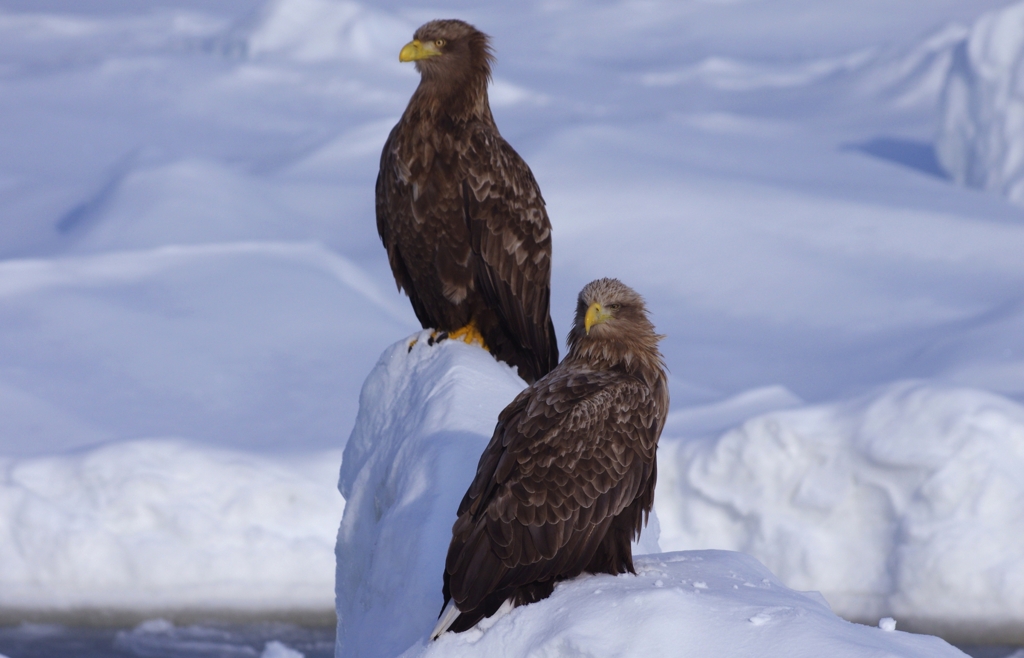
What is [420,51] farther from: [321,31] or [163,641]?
[321,31]

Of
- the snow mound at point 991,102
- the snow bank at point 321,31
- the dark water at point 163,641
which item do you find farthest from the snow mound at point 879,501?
the snow bank at point 321,31

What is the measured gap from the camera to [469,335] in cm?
515

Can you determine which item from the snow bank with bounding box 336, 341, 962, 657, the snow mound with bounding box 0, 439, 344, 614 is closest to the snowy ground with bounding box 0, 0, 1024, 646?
the snow mound with bounding box 0, 439, 344, 614

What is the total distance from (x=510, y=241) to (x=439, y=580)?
1.92 m

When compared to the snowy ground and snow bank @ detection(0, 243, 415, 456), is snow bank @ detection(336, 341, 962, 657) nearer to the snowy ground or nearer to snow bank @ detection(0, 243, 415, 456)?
the snowy ground

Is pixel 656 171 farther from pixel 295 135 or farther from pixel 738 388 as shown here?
pixel 295 135

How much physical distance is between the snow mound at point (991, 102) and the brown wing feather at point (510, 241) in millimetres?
14891

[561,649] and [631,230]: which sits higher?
[631,230]

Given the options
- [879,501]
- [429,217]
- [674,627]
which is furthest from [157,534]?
[674,627]

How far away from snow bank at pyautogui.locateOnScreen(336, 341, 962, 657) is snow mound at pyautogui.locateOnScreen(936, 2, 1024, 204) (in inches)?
615

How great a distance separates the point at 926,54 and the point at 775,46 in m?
12.5

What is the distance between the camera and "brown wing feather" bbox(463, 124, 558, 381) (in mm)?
5074

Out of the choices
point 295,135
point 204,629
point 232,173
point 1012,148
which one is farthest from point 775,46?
point 204,629

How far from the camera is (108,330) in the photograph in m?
13.6
